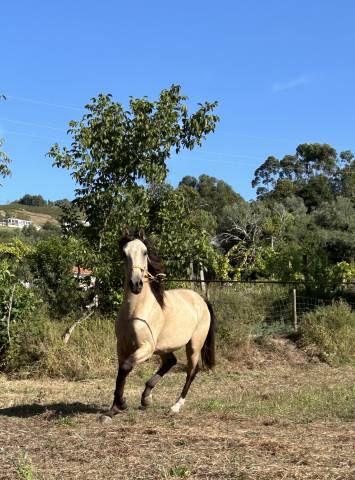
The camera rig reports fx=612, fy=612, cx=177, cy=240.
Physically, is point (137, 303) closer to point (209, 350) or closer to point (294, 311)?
point (209, 350)

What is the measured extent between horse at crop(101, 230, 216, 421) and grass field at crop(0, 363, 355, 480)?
533mm

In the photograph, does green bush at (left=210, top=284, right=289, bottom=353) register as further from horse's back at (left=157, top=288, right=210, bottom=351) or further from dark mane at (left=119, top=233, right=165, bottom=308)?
dark mane at (left=119, top=233, right=165, bottom=308)

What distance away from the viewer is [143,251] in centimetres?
696

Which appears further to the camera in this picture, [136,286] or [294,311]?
[294,311]

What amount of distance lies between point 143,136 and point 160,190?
1.28m

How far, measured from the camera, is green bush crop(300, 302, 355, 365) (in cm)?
1278

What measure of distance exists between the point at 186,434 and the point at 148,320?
5.33ft

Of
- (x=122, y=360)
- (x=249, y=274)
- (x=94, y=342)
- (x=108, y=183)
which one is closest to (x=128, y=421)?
(x=122, y=360)

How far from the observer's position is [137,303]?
6973 mm

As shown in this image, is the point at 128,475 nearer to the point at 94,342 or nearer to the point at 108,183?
the point at 94,342

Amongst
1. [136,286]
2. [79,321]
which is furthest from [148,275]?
[79,321]

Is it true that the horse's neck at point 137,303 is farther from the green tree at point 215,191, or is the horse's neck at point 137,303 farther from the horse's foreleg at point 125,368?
the green tree at point 215,191

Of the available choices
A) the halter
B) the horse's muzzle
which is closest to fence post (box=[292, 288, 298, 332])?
the halter

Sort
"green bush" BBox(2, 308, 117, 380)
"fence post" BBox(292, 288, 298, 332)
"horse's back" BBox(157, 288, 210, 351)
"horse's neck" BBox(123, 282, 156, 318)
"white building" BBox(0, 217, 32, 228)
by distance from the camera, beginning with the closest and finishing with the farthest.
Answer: "horse's neck" BBox(123, 282, 156, 318) → "horse's back" BBox(157, 288, 210, 351) → "green bush" BBox(2, 308, 117, 380) → "fence post" BBox(292, 288, 298, 332) → "white building" BBox(0, 217, 32, 228)
